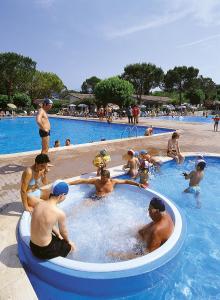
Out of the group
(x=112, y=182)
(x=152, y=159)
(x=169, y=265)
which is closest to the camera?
(x=169, y=265)

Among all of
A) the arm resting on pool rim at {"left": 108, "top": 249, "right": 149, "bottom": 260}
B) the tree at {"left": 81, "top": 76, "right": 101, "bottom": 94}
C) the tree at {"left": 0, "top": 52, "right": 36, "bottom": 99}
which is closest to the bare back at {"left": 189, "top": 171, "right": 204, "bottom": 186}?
the arm resting on pool rim at {"left": 108, "top": 249, "right": 149, "bottom": 260}

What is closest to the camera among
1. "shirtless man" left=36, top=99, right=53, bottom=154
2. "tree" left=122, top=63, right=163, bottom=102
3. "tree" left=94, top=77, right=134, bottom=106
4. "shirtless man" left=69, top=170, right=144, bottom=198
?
"shirtless man" left=69, top=170, right=144, bottom=198

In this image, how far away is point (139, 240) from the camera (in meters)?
5.21

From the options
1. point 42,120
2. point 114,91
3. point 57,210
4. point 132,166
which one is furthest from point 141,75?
point 57,210

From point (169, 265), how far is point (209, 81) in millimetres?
97200

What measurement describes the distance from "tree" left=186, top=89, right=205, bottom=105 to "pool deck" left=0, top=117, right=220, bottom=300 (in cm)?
4788

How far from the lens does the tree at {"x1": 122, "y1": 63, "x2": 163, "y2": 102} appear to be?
194 feet

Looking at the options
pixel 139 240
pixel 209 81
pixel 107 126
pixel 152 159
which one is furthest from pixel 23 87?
pixel 209 81

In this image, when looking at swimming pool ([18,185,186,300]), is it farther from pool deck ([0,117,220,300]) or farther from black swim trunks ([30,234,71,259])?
pool deck ([0,117,220,300])

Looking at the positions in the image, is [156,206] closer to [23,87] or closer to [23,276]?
[23,276]

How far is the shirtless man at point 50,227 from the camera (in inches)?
144

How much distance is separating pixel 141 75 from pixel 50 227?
5892 cm

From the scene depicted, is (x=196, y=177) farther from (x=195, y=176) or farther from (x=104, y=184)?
(x=104, y=184)

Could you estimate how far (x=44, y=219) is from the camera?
3625mm
